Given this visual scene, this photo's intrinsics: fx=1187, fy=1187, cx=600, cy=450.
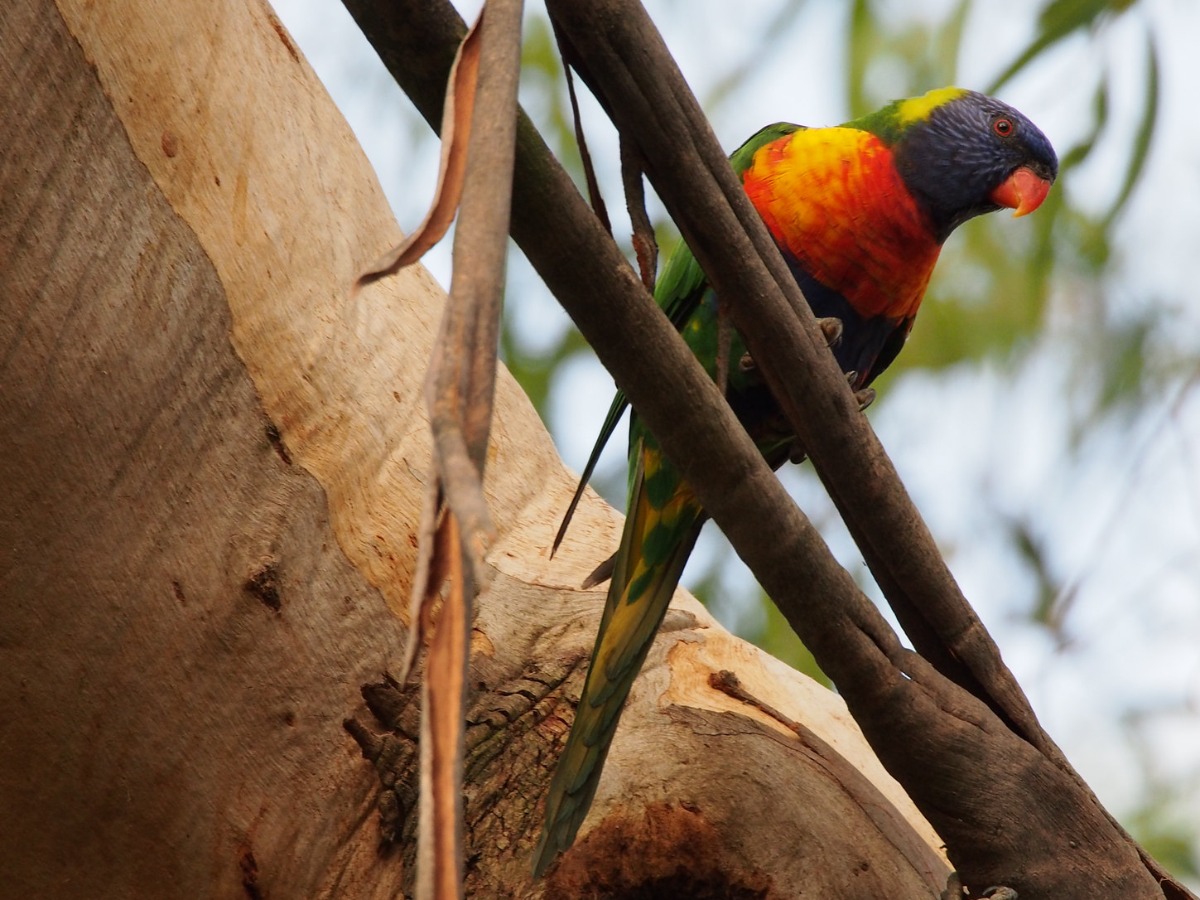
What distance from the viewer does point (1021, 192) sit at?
213 cm

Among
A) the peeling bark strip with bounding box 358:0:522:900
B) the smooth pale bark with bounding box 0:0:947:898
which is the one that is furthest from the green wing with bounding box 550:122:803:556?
the peeling bark strip with bounding box 358:0:522:900

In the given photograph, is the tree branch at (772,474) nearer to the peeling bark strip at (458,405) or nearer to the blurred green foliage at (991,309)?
the peeling bark strip at (458,405)

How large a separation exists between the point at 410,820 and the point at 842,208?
111 cm

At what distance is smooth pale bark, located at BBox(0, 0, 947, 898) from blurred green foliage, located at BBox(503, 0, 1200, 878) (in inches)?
60.3

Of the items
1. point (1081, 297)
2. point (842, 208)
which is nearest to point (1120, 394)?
point (1081, 297)

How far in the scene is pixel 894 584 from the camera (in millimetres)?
1146

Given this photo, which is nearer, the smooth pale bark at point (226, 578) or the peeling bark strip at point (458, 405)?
the peeling bark strip at point (458, 405)

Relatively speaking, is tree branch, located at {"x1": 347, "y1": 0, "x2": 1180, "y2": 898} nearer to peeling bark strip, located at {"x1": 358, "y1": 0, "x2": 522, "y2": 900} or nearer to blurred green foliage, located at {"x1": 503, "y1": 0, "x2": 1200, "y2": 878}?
peeling bark strip, located at {"x1": 358, "y1": 0, "x2": 522, "y2": 900}

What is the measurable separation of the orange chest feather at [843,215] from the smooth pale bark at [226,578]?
0.71 m

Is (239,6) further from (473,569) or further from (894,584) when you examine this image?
(473,569)

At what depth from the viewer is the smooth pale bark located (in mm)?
1119

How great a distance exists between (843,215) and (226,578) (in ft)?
3.56

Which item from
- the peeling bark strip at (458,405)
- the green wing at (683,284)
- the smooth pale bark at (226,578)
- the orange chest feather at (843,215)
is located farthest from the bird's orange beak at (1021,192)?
the peeling bark strip at (458,405)

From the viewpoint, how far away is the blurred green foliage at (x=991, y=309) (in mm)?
2738
